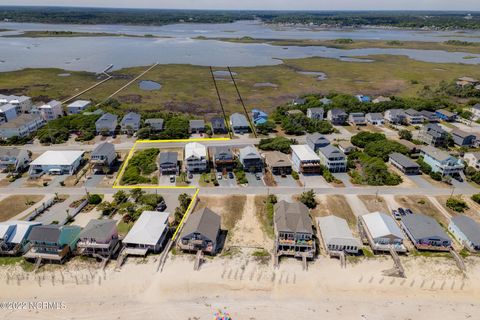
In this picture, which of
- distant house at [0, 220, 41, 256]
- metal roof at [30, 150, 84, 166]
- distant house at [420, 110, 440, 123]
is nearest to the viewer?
distant house at [0, 220, 41, 256]

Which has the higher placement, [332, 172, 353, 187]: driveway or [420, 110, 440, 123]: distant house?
[420, 110, 440, 123]: distant house

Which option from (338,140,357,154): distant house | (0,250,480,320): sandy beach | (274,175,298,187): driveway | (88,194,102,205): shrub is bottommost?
(0,250,480,320): sandy beach

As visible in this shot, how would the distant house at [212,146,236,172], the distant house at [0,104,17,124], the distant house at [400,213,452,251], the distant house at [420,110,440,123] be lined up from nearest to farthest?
the distant house at [400,213,452,251] < the distant house at [212,146,236,172] < the distant house at [0,104,17,124] < the distant house at [420,110,440,123]

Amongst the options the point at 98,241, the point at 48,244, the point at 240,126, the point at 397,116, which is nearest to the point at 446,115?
the point at 397,116

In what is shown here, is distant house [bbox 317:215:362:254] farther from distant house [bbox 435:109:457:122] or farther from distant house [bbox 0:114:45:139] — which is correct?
distant house [bbox 0:114:45:139]

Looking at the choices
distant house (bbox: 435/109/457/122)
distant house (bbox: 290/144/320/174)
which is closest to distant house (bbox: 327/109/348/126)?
distant house (bbox: 435/109/457/122)

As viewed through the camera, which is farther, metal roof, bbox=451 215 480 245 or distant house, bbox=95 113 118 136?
distant house, bbox=95 113 118 136

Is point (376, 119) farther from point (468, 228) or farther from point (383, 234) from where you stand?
point (383, 234)

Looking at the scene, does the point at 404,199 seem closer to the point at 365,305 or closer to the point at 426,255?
the point at 426,255
